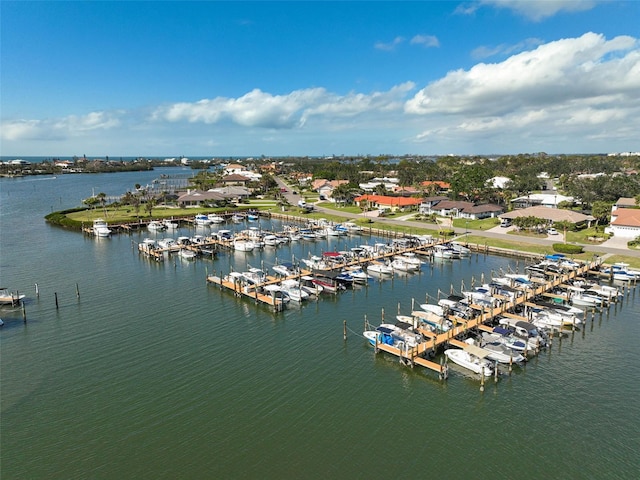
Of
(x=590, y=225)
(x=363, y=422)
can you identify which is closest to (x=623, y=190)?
(x=590, y=225)

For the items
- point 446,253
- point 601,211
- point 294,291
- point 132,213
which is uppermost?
point 601,211

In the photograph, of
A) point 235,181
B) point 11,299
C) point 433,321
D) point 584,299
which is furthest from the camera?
point 235,181

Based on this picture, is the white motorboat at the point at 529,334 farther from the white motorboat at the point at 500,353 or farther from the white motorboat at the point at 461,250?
the white motorboat at the point at 461,250

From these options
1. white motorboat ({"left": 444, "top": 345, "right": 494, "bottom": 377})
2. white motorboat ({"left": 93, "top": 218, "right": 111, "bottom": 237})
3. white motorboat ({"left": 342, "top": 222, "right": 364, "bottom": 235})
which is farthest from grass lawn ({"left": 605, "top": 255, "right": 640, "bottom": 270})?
white motorboat ({"left": 93, "top": 218, "right": 111, "bottom": 237})

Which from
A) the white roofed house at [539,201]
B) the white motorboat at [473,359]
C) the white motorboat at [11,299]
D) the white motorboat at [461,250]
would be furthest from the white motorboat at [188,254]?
the white roofed house at [539,201]

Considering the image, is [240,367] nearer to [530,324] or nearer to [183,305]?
[183,305]

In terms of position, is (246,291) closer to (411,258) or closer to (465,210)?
(411,258)

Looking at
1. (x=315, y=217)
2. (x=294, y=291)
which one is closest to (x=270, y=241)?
(x=315, y=217)
